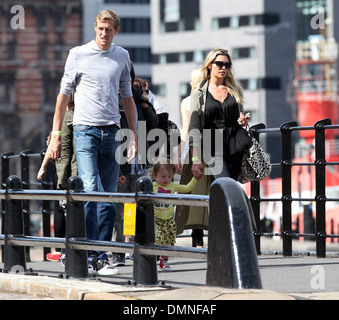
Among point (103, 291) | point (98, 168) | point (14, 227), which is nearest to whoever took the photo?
point (103, 291)

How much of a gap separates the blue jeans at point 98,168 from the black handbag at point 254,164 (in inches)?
45.3

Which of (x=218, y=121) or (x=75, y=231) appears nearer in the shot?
(x=75, y=231)

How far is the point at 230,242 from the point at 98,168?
2511 millimetres

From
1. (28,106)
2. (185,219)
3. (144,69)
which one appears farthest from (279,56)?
(185,219)

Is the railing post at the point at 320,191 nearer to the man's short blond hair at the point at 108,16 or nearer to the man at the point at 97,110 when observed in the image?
the man at the point at 97,110

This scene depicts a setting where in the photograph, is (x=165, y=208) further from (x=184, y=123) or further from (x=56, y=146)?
(x=56, y=146)

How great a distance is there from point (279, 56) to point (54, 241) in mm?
76911

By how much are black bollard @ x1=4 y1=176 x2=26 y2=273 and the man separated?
54 centimetres

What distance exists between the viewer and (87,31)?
9238 cm

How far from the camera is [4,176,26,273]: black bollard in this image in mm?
8742

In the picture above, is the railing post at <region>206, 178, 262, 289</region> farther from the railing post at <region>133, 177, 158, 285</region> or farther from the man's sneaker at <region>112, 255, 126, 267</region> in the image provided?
the man's sneaker at <region>112, 255, 126, 267</region>

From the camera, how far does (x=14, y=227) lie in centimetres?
880

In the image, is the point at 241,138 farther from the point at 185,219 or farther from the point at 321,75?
the point at 321,75

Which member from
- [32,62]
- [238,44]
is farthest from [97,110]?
[32,62]
